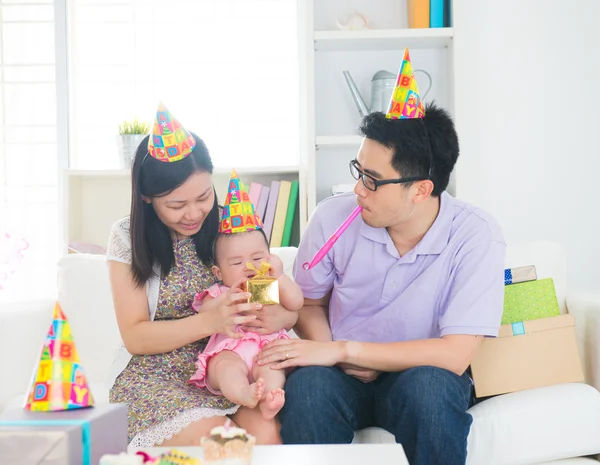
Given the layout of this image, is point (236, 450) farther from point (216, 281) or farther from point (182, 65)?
point (182, 65)

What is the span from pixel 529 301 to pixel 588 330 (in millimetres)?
185

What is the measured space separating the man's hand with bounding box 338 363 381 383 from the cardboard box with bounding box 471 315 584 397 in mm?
268

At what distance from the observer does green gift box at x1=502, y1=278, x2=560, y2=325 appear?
2064mm

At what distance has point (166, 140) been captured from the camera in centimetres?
173

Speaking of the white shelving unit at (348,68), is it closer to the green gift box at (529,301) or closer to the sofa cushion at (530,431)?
the green gift box at (529,301)

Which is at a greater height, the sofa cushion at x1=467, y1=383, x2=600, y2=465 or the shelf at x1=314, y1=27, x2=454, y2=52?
the shelf at x1=314, y1=27, x2=454, y2=52

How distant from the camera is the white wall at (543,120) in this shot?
129 inches

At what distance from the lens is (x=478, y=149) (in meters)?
3.01

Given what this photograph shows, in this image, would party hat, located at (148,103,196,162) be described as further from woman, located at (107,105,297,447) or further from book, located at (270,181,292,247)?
book, located at (270,181,292,247)

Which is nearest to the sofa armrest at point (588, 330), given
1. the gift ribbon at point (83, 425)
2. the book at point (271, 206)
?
the book at point (271, 206)

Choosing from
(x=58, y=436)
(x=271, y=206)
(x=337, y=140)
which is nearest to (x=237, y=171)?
(x=271, y=206)

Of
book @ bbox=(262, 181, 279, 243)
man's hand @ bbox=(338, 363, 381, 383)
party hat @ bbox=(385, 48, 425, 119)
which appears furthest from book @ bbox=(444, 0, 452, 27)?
man's hand @ bbox=(338, 363, 381, 383)

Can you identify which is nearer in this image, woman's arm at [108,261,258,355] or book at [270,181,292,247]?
woman's arm at [108,261,258,355]

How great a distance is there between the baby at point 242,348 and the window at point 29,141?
1874mm
